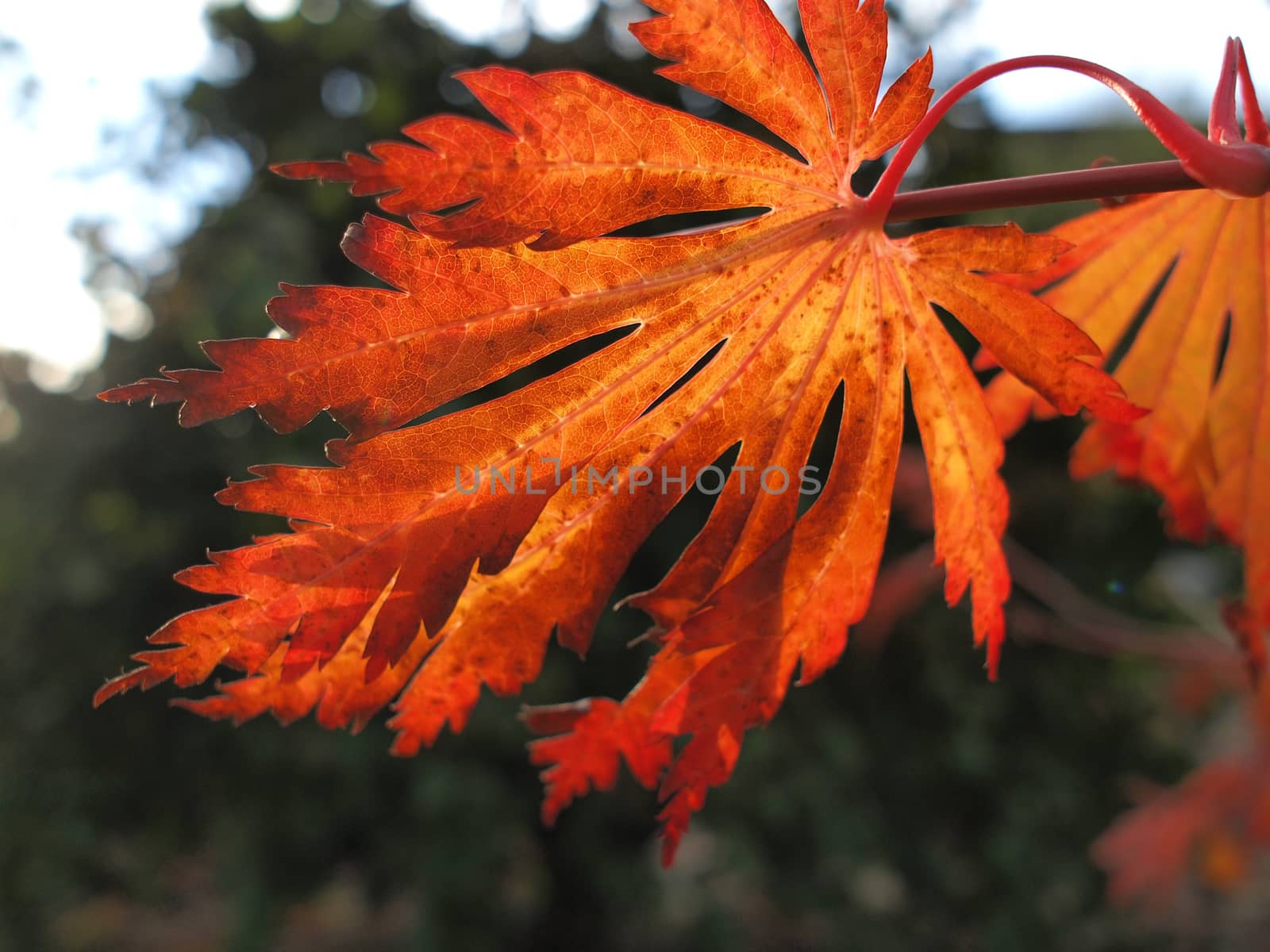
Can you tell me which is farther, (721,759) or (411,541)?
(721,759)

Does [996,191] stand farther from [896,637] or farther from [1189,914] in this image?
[1189,914]

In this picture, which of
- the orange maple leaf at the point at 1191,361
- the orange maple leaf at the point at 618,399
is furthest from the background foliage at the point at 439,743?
the orange maple leaf at the point at 618,399

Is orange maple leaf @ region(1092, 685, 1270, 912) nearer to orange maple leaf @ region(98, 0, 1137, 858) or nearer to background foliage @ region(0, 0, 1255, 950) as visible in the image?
background foliage @ region(0, 0, 1255, 950)

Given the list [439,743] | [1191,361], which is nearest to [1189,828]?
[439,743]

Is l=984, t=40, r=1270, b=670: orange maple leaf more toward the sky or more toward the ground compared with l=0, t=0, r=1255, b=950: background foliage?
more toward the sky

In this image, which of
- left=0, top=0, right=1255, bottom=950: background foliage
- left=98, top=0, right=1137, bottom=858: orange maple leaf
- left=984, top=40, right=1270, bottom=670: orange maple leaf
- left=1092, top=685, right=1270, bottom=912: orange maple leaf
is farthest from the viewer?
left=0, top=0, right=1255, bottom=950: background foliage

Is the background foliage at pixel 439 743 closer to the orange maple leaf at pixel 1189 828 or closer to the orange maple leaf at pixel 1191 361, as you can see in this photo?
the orange maple leaf at pixel 1189 828

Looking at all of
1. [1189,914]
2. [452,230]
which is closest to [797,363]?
[452,230]

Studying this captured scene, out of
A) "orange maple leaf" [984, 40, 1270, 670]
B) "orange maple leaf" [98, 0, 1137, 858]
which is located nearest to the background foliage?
"orange maple leaf" [984, 40, 1270, 670]

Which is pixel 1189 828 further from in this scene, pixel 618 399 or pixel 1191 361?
pixel 618 399
